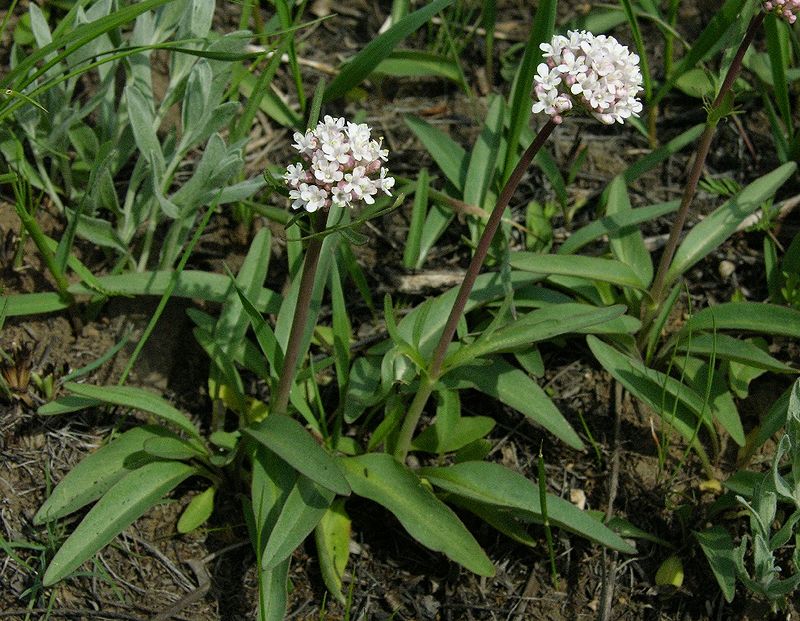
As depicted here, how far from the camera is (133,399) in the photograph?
123 inches

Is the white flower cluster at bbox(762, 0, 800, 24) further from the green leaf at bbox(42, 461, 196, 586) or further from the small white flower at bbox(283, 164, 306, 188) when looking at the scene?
the green leaf at bbox(42, 461, 196, 586)

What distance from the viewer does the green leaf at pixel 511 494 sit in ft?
10.0

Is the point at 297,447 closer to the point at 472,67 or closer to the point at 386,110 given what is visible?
the point at 386,110

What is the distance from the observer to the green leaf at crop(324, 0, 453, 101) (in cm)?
354

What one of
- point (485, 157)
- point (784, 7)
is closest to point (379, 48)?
point (485, 157)

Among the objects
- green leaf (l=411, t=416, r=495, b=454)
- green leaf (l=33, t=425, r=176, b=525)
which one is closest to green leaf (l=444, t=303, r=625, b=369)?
green leaf (l=411, t=416, r=495, b=454)

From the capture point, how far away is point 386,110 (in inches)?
185

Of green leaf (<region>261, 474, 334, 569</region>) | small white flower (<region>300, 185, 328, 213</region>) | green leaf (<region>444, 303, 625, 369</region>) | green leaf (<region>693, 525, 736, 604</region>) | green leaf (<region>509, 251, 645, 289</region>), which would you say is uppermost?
small white flower (<region>300, 185, 328, 213</region>)

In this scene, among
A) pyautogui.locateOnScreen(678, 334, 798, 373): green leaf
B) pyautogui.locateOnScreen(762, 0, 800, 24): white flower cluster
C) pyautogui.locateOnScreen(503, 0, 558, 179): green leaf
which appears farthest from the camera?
pyautogui.locateOnScreen(503, 0, 558, 179): green leaf

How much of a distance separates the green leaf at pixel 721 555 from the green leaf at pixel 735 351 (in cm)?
64

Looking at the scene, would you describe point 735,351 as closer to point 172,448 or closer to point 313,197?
point 313,197

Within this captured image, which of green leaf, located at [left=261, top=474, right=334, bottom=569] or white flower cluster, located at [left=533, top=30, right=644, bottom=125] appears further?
green leaf, located at [left=261, top=474, right=334, bottom=569]

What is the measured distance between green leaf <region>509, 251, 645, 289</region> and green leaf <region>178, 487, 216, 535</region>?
4.78 ft

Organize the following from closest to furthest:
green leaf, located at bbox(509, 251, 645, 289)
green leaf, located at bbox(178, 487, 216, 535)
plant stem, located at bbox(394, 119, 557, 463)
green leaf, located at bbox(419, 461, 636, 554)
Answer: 1. plant stem, located at bbox(394, 119, 557, 463)
2. green leaf, located at bbox(419, 461, 636, 554)
3. green leaf, located at bbox(178, 487, 216, 535)
4. green leaf, located at bbox(509, 251, 645, 289)
